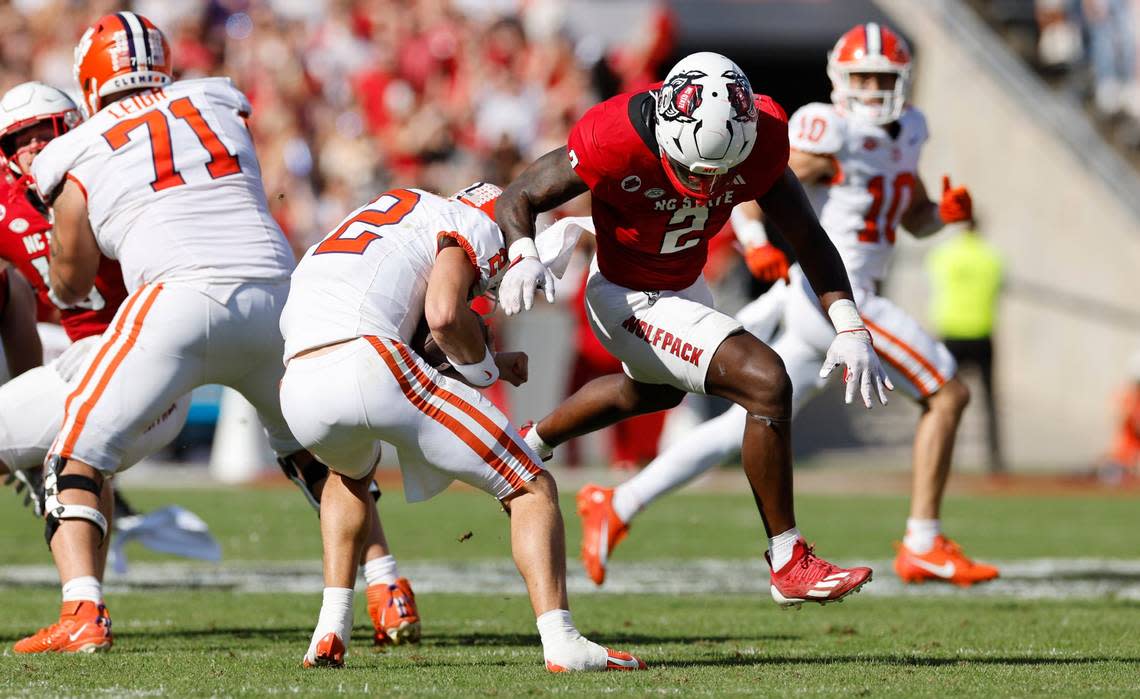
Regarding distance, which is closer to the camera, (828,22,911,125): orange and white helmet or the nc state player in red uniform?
the nc state player in red uniform

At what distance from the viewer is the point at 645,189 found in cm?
515

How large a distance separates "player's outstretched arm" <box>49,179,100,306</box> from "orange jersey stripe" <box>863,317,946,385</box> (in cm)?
320

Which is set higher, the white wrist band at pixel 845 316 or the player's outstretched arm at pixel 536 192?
the player's outstretched arm at pixel 536 192

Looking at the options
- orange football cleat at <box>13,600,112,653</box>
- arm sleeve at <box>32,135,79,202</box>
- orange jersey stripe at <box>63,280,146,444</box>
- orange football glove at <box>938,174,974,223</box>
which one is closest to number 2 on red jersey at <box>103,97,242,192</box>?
arm sleeve at <box>32,135,79,202</box>

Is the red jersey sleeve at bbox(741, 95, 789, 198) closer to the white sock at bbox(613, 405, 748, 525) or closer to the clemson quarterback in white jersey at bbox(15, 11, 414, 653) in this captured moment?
the clemson quarterback in white jersey at bbox(15, 11, 414, 653)

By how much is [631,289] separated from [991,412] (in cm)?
947

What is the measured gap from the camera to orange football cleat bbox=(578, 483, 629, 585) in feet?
22.9

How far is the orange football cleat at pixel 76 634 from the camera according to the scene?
5.20 m

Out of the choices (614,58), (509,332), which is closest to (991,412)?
(509,332)

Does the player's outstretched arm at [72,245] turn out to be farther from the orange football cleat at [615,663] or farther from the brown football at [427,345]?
the orange football cleat at [615,663]

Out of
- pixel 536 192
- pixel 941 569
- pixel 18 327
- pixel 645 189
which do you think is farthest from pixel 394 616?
pixel 941 569

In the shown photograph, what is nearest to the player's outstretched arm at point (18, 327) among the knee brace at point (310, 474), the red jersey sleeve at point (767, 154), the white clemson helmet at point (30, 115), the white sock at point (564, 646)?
the white clemson helmet at point (30, 115)

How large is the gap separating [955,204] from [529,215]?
106 inches

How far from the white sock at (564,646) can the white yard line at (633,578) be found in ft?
7.87
